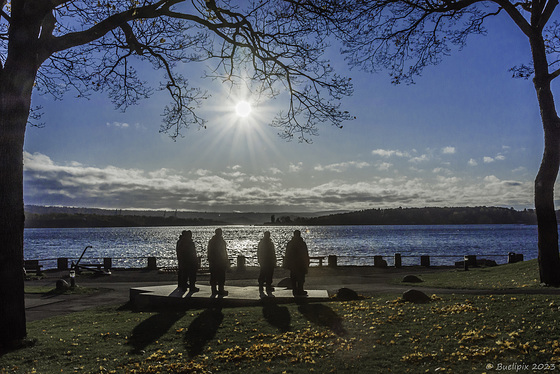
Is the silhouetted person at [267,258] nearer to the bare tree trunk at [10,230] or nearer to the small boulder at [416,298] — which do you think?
the small boulder at [416,298]

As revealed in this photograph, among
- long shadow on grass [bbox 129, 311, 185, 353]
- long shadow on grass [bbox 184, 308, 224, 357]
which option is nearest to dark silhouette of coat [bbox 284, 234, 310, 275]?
long shadow on grass [bbox 184, 308, 224, 357]

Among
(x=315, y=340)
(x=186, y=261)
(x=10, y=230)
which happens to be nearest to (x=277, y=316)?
(x=315, y=340)

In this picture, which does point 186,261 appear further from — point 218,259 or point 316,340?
point 316,340

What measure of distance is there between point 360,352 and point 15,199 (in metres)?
7.49

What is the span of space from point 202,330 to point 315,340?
2697 millimetres

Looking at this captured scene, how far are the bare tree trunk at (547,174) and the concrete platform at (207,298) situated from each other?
7733 millimetres

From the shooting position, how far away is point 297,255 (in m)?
14.8

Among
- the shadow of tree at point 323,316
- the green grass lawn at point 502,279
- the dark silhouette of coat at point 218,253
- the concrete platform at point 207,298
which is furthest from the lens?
the green grass lawn at point 502,279

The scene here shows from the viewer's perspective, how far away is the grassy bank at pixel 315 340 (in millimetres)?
7605

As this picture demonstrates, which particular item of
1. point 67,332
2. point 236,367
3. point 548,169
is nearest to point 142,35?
point 67,332

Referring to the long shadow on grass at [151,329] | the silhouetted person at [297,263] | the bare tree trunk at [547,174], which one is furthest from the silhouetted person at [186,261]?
the bare tree trunk at [547,174]

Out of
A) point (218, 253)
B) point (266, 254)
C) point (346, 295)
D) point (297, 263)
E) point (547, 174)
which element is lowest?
point (346, 295)

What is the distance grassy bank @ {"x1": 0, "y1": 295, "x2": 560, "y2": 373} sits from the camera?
7.61m

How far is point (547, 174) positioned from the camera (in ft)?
52.3
